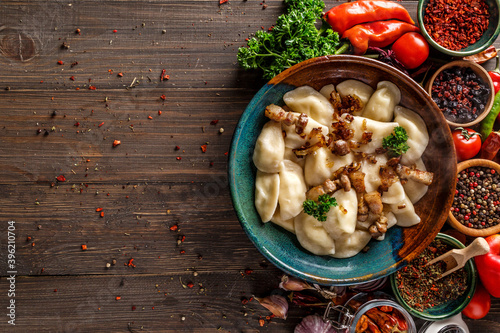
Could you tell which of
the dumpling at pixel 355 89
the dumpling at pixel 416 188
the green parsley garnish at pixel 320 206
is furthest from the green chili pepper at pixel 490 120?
the green parsley garnish at pixel 320 206

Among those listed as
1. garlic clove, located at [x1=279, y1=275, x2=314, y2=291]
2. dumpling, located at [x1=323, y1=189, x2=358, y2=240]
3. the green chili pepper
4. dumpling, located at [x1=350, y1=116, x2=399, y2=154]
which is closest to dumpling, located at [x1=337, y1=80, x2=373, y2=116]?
dumpling, located at [x1=350, y1=116, x2=399, y2=154]

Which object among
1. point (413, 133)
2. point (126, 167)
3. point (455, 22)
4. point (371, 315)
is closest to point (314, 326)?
point (371, 315)

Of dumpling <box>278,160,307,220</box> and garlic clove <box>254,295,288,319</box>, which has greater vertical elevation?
dumpling <box>278,160,307,220</box>

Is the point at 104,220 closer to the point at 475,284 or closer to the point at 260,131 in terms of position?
the point at 260,131

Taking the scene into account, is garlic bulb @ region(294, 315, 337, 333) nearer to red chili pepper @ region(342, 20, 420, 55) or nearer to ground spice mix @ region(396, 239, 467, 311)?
ground spice mix @ region(396, 239, 467, 311)

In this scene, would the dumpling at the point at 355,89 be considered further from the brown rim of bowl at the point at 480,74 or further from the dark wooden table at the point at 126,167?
the dark wooden table at the point at 126,167
